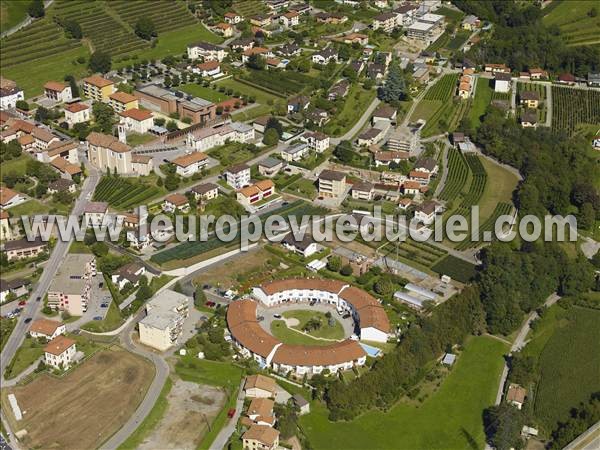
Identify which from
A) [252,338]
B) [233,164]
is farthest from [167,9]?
[252,338]

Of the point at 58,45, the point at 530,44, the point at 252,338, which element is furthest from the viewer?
the point at 530,44

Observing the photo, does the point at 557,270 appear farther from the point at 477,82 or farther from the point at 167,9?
the point at 167,9

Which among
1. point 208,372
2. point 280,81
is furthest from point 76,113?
point 208,372

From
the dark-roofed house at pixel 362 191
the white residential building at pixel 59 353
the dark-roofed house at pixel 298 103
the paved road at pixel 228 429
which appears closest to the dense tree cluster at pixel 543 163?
the dark-roofed house at pixel 362 191

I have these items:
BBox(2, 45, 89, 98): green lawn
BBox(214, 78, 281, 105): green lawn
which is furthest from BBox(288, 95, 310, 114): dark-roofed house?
BBox(2, 45, 89, 98): green lawn

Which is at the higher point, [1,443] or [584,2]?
[584,2]

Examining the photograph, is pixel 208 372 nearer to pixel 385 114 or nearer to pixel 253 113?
pixel 253 113
